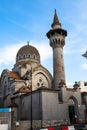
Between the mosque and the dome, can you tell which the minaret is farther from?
the dome

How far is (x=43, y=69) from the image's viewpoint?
44.7 m

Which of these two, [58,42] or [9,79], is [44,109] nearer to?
[9,79]

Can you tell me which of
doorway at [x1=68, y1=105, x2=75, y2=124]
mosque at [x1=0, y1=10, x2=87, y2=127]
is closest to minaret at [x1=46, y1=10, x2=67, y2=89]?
mosque at [x1=0, y1=10, x2=87, y2=127]

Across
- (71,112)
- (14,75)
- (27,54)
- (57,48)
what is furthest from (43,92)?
(27,54)

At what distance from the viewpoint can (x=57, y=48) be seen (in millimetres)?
42844

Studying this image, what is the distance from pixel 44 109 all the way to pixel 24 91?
9.02 meters

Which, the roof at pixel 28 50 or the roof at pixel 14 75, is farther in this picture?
the roof at pixel 28 50

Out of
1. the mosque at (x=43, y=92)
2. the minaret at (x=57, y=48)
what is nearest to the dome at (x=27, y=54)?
the mosque at (x=43, y=92)

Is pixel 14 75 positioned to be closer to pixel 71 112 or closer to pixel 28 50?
pixel 28 50

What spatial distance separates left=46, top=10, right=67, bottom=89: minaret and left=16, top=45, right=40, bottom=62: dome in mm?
7212

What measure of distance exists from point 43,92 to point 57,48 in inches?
653

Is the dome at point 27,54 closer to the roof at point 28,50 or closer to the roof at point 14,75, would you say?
the roof at point 28,50

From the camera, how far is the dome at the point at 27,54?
163 ft

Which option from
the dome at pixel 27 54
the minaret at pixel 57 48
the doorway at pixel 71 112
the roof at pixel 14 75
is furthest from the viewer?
the dome at pixel 27 54
